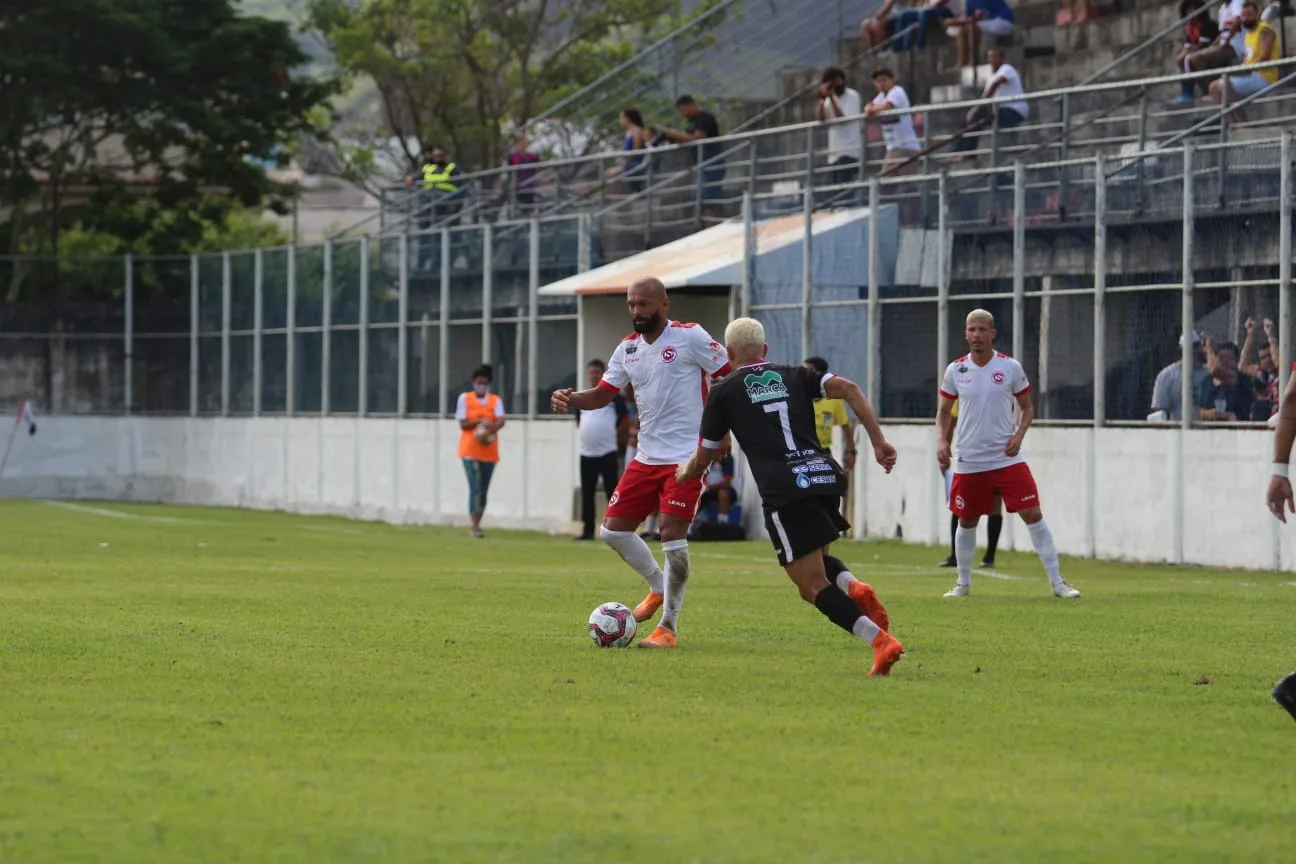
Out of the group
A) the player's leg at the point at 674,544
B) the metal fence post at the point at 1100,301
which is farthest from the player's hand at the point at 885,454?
the metal fence post at the point at 1100,301

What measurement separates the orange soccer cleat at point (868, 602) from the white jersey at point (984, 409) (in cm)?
575

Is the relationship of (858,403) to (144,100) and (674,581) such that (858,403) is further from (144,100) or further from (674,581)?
(144,100)

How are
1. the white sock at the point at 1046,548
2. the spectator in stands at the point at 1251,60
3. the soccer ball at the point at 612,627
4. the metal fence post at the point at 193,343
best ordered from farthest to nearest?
the metal fence post at the point at 193,343 → the spectator in stands at the point at 1251,60 → the white sock at the point at 1046,548 → the soccer ball at the point at 612,627

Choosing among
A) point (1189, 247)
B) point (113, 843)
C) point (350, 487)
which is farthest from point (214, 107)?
point (113, 843)

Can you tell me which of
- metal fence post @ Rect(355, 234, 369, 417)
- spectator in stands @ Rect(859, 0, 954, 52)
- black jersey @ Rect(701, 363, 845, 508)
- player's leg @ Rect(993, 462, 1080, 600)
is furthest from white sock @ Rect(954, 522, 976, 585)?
metal fence post @ Rect(355, 234, 369, 417)

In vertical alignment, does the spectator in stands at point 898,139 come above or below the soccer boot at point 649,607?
above

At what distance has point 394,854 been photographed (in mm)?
6789

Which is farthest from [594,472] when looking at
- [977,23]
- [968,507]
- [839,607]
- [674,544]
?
[839,607]

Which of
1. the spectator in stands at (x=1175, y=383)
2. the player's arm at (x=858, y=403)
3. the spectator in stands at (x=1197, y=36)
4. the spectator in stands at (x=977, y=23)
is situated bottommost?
the player's arm at (x=858, y=403)

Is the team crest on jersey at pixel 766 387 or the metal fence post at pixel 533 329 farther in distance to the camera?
the metal fence post at pixel 533 329

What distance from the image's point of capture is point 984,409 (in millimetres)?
17906

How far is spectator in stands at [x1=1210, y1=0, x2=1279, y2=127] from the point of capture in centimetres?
2528

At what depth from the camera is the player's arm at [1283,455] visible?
963 cm

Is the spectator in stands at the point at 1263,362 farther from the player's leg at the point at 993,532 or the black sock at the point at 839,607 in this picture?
the black sock at the point at 839,607
